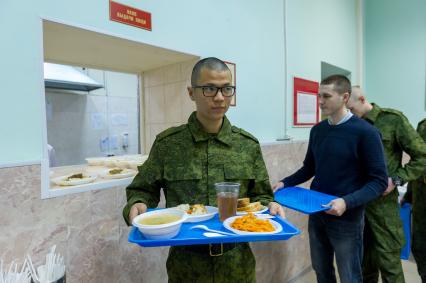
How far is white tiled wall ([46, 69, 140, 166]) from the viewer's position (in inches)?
144

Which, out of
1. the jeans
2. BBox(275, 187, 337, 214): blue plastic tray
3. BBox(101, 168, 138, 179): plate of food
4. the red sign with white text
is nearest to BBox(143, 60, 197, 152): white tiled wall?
the red sign with white text

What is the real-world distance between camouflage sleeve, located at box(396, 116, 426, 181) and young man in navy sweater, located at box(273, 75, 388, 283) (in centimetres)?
49

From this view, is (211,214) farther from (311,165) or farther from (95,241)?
(311,165)

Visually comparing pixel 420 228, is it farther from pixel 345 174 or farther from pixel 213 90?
pixel 213 90

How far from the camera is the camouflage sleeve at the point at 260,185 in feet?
3.99

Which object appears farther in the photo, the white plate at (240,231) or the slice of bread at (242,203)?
the slice of bread at (242,203)

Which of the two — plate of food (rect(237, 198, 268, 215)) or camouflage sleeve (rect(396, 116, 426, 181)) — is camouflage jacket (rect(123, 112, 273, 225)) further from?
camouflage sleeve (rect(396, 116, 426, 181))

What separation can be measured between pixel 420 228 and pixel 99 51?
8.87 ft

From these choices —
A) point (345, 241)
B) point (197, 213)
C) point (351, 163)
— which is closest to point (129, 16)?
point (197, 213)

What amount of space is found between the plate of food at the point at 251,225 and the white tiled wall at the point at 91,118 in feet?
8.77

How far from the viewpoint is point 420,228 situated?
223 cm

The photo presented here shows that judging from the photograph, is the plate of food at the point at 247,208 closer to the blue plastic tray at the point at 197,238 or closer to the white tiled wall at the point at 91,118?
the blue plastic tray at the point at 197,238

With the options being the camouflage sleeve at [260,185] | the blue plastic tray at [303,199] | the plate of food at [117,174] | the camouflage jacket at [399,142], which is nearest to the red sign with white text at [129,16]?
the plate of food at [117,174]

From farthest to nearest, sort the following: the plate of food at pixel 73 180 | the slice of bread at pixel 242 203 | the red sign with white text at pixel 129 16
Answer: the red sign with white text at pixel 129 16, the plate of food at pixel 73 180, the slice of bread at pixel 242 203
